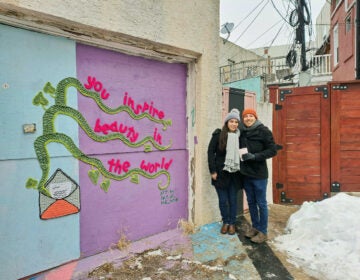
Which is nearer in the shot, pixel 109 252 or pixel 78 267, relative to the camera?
pixel 78 267

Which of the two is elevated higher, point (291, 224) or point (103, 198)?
point (103, 198)

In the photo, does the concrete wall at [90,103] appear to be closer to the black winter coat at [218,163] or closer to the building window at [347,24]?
the black winter coat at [218,163]

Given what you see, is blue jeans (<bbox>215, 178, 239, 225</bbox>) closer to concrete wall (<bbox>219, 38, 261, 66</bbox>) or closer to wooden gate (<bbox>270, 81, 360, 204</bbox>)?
wooden gate (<bbox>270, 81, 360, 204</bbox>)

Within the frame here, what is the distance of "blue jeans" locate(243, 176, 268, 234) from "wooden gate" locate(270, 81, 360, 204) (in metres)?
2.18

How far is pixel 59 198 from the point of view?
122 inches

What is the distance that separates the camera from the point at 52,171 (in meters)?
3.04

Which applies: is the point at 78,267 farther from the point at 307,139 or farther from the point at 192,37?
the point at 307,139

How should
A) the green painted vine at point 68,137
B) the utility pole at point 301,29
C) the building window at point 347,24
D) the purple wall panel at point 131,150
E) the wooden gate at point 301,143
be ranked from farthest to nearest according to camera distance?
the building window at point 347,24 < the utility pole at point 301,29 < the wooden gate at point 301,143 < the purple wall panel at point 131,150 < the green painted vine at point 68,137

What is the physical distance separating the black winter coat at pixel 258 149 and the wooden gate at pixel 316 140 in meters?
2.33

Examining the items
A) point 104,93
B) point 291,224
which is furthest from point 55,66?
point 291,224

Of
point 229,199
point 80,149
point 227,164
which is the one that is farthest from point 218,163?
point 80,149

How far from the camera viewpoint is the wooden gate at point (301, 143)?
5883 millimetres

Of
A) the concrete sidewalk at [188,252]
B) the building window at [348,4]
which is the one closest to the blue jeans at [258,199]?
the concrete sidewalk at [188,252]

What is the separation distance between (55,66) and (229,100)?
295 centimetres
